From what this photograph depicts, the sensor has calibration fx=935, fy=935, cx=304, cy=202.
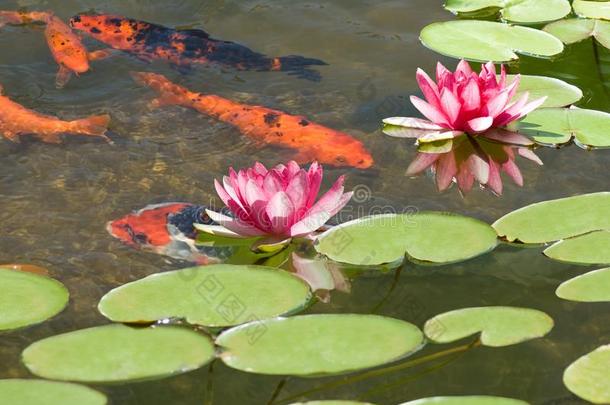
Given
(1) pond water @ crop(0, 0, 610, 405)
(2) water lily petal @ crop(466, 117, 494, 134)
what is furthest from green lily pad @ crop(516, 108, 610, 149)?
(2) water lily petal @ crop(466, 117, 494, 134)

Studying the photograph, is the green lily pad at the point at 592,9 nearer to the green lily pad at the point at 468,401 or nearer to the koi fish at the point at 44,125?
the koi fish at the point at 44,125

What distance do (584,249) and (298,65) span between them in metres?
1.41

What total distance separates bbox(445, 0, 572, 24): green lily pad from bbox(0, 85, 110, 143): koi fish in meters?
1.49

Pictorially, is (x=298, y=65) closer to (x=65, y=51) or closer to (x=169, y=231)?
(x=65, y=51)

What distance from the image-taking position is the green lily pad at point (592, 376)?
1.69 metres

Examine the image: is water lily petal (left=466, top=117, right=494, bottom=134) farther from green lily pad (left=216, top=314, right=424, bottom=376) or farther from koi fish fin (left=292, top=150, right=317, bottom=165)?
green lily pad (left=216, top=314, right=424, bottom=376)

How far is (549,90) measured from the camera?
294cm

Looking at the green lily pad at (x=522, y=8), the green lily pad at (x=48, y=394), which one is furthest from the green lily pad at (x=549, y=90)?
the green lily pad at (x=48, y=394)

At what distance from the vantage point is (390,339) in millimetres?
1789

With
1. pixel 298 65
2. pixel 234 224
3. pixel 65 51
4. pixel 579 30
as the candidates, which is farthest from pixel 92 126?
pixel 579 30

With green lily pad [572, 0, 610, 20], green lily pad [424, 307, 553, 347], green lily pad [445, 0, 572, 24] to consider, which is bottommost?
green lily pad [424, 307, 553, 347]

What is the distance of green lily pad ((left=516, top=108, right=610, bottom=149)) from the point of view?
267 centimetres

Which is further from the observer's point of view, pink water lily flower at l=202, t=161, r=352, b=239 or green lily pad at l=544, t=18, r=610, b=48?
green lily pad at l=544, t=18, r=610, b=48

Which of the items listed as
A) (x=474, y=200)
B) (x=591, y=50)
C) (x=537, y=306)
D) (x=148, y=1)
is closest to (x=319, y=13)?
(x=148, y=1)
